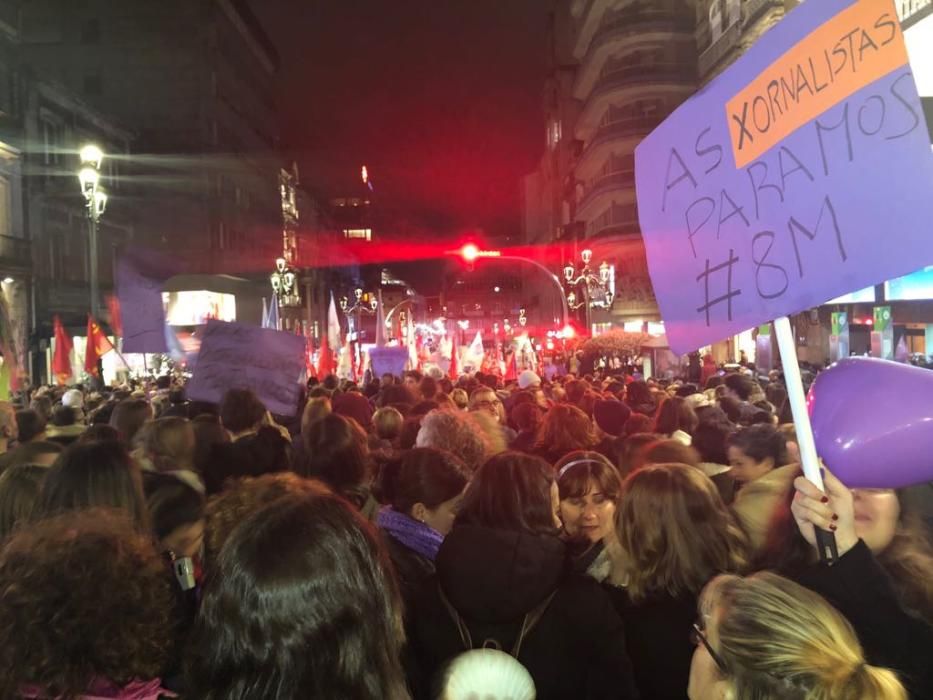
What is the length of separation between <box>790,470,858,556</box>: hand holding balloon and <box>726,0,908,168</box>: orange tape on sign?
121 centimetres

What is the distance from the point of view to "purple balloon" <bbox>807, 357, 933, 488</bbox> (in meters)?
2.55

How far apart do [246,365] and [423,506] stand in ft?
16.9

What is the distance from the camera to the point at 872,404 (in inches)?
102

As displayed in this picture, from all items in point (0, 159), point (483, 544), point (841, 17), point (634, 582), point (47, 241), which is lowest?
point (634, 582)

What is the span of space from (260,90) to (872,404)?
7767 cm

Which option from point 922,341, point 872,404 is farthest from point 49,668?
point 922,341

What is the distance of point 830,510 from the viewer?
2.51 m

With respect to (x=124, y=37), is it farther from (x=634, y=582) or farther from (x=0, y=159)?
(x=634, y=582)

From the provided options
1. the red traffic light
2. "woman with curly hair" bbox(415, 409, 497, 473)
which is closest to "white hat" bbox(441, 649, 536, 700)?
"woman with curly hair" bbox(415, 409, 497, 473)

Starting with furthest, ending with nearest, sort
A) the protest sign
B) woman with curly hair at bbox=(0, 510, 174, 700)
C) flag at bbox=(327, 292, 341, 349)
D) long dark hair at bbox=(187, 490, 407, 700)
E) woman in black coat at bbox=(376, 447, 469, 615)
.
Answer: flag at bbox=(327, 292, 341, 349)
the protest sign
woman in black coat at bbox=(376, 447, 469, 615)
woman with curly hair at bbox=(0, 510, 174, 700)
long dark hair at bbox=(187, 490, 407, 700)

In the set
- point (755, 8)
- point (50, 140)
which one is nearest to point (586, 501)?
point (755, 8)

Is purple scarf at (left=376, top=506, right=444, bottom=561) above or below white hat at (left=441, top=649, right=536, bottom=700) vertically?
above

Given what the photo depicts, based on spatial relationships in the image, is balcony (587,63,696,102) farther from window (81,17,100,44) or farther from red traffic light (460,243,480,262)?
window (81,17,100,44)

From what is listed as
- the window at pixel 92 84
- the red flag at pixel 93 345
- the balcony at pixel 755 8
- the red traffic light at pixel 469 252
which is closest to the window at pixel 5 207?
the red flag at pixel 93 345
